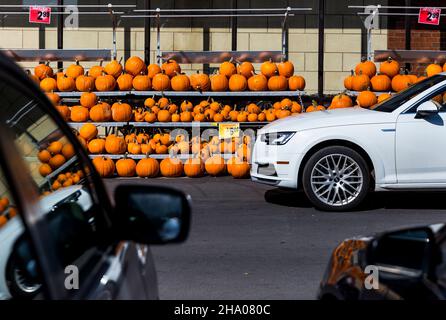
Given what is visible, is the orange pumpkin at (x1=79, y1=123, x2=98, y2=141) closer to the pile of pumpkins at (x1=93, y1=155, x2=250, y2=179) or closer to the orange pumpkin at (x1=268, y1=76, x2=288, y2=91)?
the pile of pumpkins at (x1=93, y1=155, x2=250, y2=179)

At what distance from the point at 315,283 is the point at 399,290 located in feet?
13.7

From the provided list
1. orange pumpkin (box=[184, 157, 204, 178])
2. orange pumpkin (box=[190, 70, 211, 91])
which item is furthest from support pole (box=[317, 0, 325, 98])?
orange pumpkin (box=[184, 157, 204, 178])

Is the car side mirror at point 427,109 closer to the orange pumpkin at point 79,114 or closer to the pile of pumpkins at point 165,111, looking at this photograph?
the pile of pumpkins at point 165,111

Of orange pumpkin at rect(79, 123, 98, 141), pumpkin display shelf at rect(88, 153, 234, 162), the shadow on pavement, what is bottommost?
the shadow on pavement

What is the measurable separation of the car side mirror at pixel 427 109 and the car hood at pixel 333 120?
0.33m

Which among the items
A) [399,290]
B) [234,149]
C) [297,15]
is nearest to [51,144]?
[399,290]

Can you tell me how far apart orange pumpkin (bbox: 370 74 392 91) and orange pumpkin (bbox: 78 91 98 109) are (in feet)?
15.3

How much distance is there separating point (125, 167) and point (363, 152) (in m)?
4.46

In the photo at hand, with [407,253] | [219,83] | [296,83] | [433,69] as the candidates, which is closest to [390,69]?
[433,69]

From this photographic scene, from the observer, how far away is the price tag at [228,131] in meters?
13.5

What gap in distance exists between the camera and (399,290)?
304 centimetres

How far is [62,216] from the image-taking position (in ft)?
9.60

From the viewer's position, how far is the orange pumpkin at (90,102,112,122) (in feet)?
45.7
